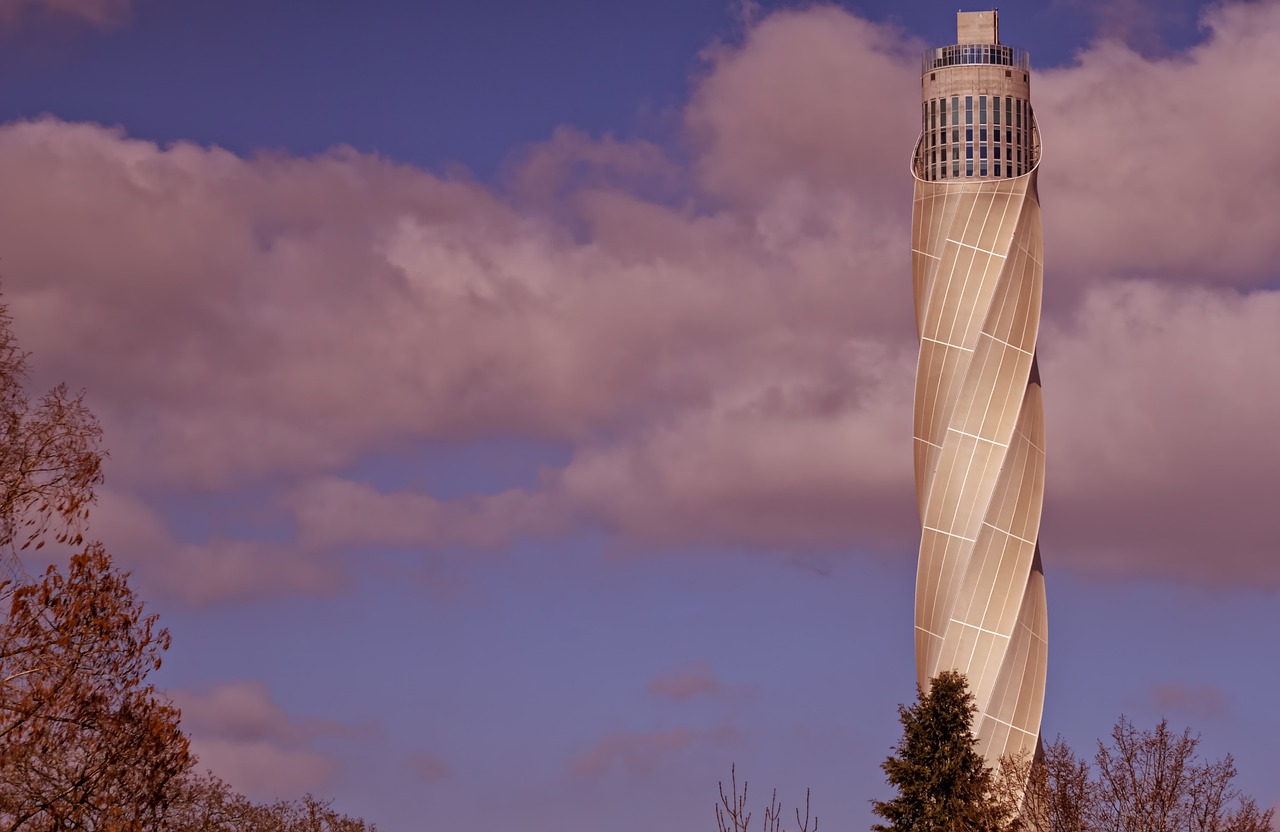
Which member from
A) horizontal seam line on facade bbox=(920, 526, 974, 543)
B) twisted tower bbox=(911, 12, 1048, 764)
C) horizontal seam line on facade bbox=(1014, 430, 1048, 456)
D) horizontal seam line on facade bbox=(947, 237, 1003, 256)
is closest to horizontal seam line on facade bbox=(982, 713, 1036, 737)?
twisted tower bbox=(911, 12, 1048, 764)

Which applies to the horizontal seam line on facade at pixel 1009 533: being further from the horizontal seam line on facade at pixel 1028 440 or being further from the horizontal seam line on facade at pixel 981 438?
the horizontal seam line on facade at pixel 1028 440

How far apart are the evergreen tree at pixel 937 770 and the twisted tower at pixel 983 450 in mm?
11173

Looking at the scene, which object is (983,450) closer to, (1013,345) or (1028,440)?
(1028,440)

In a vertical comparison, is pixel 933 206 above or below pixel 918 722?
above

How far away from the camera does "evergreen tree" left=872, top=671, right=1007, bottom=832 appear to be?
241 feet

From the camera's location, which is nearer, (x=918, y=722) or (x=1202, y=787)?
(x=1202, y=787)

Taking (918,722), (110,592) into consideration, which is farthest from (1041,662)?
(110,592)

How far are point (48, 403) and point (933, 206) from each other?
6974 centimetres

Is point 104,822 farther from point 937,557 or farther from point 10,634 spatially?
point 937,557

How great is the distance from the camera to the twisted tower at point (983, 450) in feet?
293

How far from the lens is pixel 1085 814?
202ft

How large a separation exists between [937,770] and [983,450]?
2022cm

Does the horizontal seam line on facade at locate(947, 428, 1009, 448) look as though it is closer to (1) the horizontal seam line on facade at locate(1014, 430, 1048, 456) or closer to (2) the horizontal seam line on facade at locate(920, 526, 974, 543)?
(1) the horizontal seam line on facade at locate(1014, 430, 1048, 456)

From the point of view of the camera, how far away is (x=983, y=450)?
9031 centimetres
